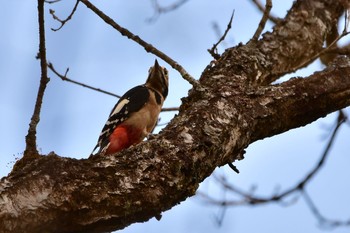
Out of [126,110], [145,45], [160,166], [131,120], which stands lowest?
[160,166]

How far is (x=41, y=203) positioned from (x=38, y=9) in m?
1.01

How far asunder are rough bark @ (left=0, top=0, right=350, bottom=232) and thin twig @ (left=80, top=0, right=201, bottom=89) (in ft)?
0.34

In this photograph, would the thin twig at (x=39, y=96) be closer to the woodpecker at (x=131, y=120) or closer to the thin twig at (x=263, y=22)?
the woodpecker at (x=131, y=120)

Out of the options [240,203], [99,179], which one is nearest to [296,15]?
[240,203]

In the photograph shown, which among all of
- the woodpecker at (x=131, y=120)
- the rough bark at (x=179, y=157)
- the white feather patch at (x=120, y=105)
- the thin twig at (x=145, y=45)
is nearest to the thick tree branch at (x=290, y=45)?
the rough bark at (x=179, y=157)

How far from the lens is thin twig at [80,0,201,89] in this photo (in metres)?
3.45

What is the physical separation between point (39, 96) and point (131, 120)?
2108mm

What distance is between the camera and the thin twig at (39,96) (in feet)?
8.61

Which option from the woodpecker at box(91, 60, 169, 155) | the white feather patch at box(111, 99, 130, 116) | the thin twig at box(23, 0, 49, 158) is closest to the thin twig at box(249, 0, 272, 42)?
the woodpecker at box(91, 60, 169, 155)

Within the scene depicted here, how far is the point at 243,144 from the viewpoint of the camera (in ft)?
10.5

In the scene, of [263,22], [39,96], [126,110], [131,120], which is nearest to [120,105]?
[126,110]

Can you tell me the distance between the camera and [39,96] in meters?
2.72

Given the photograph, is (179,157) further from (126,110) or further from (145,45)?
(126,110)

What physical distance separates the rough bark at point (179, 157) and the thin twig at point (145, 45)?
105mm
